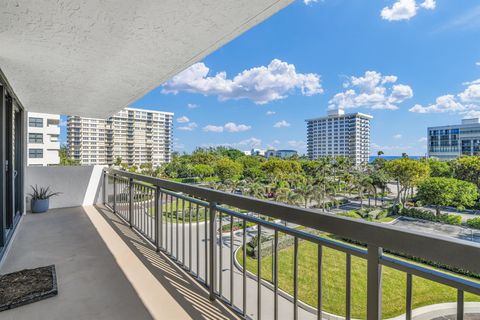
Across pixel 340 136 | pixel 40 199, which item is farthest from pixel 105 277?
pixel 340 136

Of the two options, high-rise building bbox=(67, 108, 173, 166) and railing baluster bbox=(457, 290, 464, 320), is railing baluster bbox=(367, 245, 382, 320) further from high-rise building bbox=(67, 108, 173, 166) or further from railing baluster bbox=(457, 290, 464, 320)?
high-rise building bbox=(67, 108, 173, 166)

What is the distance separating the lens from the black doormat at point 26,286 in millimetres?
1973

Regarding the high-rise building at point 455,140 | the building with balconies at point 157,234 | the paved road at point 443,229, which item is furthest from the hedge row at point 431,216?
the building with balconies at point 157,234

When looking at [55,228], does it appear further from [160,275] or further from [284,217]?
[284,217]

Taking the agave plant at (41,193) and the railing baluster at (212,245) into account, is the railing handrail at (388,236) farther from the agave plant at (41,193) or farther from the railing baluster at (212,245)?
the agave plant at (41,193)

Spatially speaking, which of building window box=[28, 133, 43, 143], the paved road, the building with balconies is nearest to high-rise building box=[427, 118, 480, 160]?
the paved road

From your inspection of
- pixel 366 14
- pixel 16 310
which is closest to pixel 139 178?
pixel 16 310

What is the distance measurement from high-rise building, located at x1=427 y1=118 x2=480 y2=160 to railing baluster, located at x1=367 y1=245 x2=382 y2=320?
26088mm

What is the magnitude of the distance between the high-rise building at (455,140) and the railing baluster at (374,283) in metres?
26.1

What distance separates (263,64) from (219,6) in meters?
63.7

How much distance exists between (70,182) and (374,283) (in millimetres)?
6452

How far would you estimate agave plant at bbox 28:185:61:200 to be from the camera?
17.1 feet

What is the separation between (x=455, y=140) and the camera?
22.9m

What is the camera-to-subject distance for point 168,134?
6450 cm
